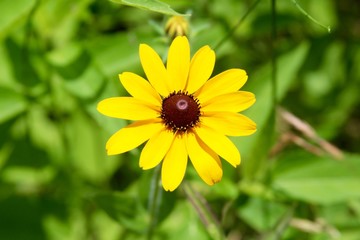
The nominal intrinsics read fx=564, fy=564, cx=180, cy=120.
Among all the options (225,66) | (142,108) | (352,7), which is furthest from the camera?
(352,7)

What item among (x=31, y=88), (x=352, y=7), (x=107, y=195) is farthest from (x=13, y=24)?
(x=352, y=7)

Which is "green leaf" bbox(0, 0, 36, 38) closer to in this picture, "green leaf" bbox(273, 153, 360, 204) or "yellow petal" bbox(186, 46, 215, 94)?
"yellow petal" bbox(186, 46, 215, 94)

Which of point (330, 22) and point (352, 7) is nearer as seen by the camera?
point (330, 22)

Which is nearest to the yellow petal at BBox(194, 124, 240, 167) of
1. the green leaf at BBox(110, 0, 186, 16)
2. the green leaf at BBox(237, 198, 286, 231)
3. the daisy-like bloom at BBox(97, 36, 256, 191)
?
the daisy-like bloom at BBox(97, 36, 256, 191)

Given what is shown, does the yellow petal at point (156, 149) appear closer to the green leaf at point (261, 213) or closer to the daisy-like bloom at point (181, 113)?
the daisy-like bloom at point (181, 113)

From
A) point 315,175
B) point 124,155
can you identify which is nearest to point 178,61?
point 315,175

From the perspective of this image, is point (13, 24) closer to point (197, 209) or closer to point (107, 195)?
point (107, 195)
